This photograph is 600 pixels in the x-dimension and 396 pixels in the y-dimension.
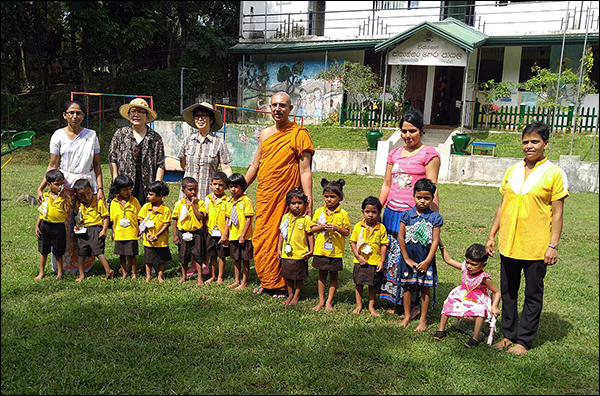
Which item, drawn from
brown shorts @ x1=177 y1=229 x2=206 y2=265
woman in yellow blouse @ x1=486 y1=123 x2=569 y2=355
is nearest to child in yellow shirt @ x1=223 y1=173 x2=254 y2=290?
brown shorts @ x1=177 y1=229 x2=206 y2=265

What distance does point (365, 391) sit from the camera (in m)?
3.37

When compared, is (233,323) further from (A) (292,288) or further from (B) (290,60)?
(B) (290,60)

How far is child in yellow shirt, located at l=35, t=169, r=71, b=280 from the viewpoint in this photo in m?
5.29

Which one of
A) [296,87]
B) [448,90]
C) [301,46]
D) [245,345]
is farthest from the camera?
[296,87]

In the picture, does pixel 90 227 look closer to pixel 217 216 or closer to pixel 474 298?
pixel 217 216

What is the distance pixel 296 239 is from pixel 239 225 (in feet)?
2.68

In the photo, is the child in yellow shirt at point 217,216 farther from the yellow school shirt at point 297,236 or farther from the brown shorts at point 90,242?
the brown shorts at point 90,242

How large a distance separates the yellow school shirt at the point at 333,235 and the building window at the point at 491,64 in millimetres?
16573

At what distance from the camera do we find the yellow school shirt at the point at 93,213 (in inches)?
218

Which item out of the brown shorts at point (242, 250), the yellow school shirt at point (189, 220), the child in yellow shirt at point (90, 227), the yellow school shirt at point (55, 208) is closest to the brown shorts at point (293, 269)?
the brown shorts at point (242, 250)

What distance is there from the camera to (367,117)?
18.8 meters

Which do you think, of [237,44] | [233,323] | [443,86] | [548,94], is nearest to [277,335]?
[233,323]

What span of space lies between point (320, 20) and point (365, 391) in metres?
21.0

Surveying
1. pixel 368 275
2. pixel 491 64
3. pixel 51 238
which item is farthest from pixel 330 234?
pixel 491 64
